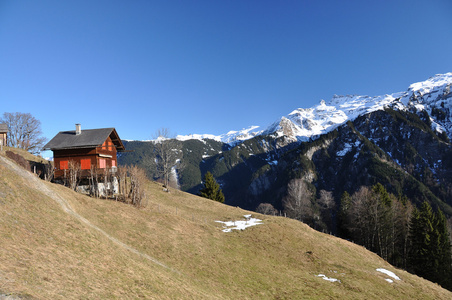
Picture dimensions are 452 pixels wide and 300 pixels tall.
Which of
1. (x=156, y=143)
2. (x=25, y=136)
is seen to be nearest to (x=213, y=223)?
(x=156, y=143)

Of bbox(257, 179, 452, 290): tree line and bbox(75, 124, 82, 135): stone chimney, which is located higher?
bbox(75, 124, 82, 135): stone chimney

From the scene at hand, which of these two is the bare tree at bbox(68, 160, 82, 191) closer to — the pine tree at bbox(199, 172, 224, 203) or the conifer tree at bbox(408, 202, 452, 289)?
the pine tree at bbox(199, 172, 224, 203)

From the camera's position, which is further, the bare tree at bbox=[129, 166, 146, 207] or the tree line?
the tree line

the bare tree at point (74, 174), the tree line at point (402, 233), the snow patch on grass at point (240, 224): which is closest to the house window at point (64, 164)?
the bare tree at point (74, 174)

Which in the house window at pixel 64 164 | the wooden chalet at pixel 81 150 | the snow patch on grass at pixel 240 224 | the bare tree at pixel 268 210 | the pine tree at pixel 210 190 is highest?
the wooden chalet at pixel 81 150

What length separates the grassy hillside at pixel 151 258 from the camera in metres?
12.6

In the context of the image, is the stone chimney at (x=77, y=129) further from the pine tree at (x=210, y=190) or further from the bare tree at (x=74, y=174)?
the pine tree at (x=210, y=190)

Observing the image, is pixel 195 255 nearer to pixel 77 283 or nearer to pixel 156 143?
pixel 77 283

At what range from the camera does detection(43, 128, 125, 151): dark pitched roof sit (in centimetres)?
3989

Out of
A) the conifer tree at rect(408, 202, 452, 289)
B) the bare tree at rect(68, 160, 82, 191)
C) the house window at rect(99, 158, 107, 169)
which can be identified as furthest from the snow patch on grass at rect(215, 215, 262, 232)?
the conifer tree at rect(408, 202, 452, 289)

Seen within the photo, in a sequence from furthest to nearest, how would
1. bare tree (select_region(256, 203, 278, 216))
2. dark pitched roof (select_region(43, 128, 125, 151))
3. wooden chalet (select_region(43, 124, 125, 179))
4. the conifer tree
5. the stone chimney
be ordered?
bare tree (select_region(256, 203, 278, 216))
the conifer tree
the stone chimney
dark pitched roof (select_region(43, 128, 125, 151))
wooden chalet (select_region(43, 124, 125, 179))

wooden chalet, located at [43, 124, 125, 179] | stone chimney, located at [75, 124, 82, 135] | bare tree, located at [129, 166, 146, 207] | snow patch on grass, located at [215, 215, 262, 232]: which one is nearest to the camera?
bare tree, located at [129, 166, 146, 207]

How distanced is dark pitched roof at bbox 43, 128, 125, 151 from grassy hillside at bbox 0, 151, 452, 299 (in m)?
13.6

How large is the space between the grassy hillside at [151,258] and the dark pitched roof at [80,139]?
13605 mm
